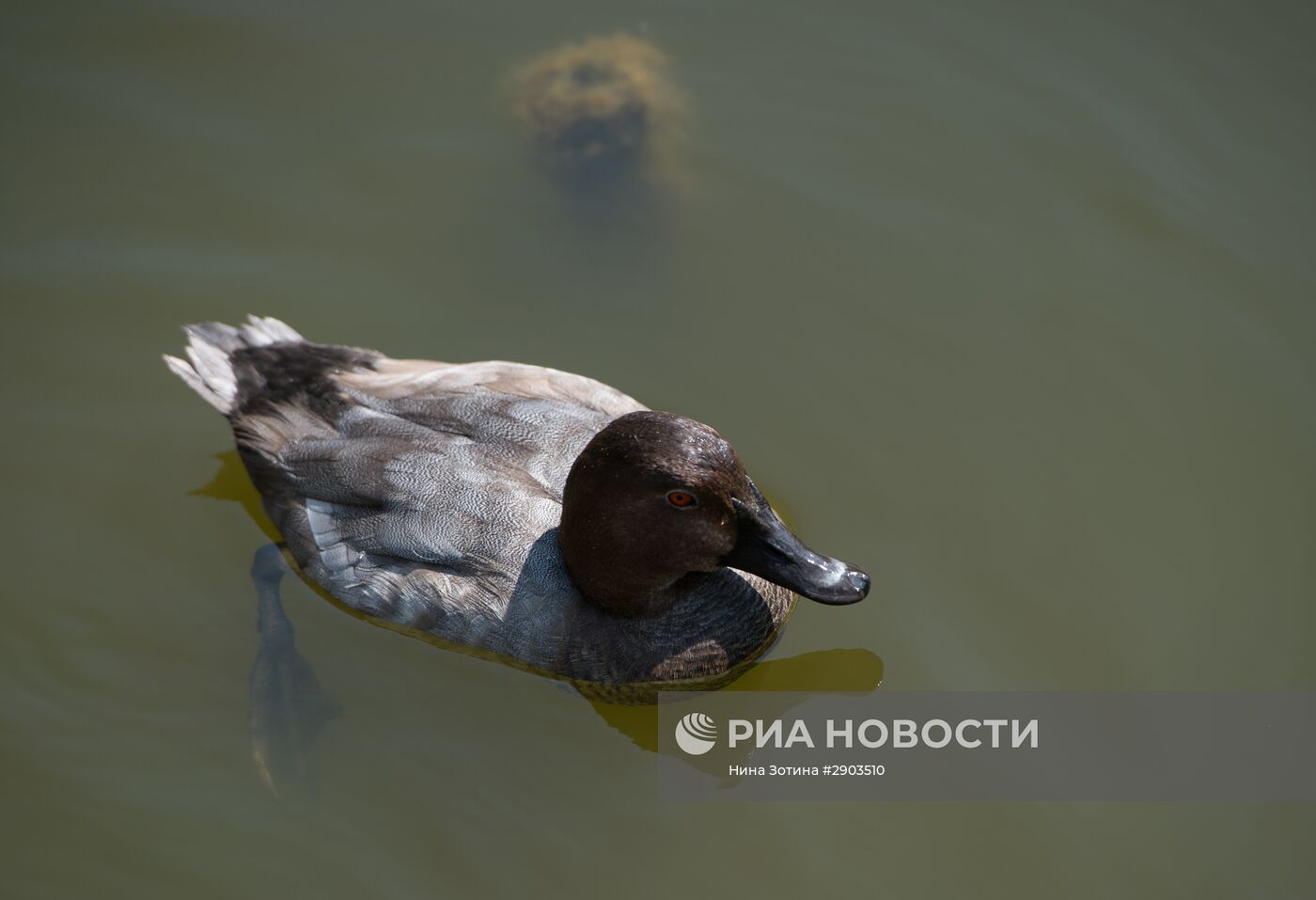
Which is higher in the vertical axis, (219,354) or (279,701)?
(219,354)

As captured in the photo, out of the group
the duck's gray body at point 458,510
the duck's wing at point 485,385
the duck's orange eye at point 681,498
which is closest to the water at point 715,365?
the duck's gray body at point 458,510

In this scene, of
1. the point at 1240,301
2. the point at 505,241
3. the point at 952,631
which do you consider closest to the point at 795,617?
the point at 952,631

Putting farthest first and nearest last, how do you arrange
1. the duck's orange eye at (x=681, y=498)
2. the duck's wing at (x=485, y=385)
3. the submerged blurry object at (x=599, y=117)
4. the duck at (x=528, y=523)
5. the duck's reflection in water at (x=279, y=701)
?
1. the submerged blurry object at (x=599, y=117)
2. the duck's wing at (x=485, y=385)
3. the duck's reflection in water at (x=279, y=701)
4. the duck at (x=528, y=523)
5. the duck's orange eye at (x=681, y=498)

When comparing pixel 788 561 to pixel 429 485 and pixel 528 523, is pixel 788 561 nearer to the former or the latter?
pixel 528 523

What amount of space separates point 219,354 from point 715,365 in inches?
96.0

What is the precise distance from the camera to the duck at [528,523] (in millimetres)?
4926

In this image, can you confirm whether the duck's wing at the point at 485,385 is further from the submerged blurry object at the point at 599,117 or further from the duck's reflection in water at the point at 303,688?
the submerged blurry object at the point at 599,117

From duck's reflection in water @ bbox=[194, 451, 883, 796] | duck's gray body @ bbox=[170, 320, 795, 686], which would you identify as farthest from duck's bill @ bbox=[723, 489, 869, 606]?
duck's reflection in water @ bbox=[194, 451, 883, 796]

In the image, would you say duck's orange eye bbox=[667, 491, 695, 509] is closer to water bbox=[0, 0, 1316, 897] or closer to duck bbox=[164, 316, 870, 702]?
duck bbox=[164, 316, 870, 702]

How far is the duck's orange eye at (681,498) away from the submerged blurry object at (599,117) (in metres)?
2.91

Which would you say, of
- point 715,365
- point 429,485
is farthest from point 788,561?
point 715,365

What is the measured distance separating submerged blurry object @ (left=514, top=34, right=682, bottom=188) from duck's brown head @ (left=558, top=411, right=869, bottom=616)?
107 inches

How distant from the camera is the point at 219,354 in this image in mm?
5785

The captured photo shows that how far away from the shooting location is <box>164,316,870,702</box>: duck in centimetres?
493
